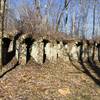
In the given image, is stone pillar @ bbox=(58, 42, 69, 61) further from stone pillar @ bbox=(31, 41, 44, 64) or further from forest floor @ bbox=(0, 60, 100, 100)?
forest floor @ bbox=(0, 60, 100, 100)

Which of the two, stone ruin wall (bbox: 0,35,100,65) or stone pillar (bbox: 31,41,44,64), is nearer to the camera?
stone ruin wall (bbox: 0,35,100,65)

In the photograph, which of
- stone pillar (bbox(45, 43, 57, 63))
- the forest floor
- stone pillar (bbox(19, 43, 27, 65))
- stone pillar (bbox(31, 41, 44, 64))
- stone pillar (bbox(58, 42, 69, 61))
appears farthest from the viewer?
stone pillar (bbox(58, 42, 69, 61))

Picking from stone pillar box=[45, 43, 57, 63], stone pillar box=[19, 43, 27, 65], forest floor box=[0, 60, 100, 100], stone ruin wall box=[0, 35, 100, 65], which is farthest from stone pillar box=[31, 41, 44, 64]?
stone pillar box=[19, 43, 27, 65]

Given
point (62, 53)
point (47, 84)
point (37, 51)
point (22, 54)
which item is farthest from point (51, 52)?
point (47, 84)

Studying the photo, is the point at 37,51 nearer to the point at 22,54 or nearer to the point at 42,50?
the point at 42,50

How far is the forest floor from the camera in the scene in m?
13.8

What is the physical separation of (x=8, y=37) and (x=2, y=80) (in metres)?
4.42

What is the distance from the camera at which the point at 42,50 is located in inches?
790

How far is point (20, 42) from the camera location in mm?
18328

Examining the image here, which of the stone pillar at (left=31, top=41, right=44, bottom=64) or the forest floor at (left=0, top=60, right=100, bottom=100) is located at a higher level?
the stone pillar at (left=31, top=41, right=44, bottom=64)

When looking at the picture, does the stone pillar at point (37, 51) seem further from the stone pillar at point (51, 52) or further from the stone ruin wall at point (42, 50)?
the stone pillar at point (51, 52)

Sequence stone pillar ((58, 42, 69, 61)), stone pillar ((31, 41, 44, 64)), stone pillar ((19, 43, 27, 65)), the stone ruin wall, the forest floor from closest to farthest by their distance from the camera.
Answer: the forest floor
stone pillar ((19, 43, 27, 65))
the stone ruin wall
stone pillar ((31, 41, 44, 64))
stone pillar ((58, 42, 69, 61))

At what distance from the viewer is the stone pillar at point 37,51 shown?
19594mm

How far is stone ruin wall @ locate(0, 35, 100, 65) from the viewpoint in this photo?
1839cm
